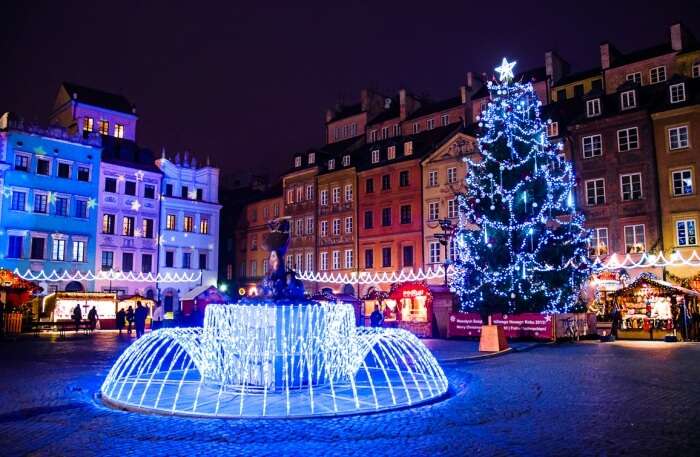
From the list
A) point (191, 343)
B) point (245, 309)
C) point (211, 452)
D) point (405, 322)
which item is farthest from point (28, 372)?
point (405, 322)

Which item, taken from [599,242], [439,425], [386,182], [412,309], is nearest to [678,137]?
[599,242]

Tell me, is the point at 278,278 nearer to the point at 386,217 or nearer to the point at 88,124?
the point at 386,217

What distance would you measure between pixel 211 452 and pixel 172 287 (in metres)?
50.4

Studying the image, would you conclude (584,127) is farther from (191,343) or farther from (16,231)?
(16,231)

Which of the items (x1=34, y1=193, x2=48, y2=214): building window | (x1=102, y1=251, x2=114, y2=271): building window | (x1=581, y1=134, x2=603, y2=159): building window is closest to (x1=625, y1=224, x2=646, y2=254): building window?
(x1=581, y1=134, x2=603, y2=159): building window

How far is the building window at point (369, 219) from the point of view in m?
52.9

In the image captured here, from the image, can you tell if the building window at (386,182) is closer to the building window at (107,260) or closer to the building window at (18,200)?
the building window at (107,260)

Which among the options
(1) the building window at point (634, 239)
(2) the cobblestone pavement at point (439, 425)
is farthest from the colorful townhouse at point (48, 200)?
(1) the building window at point (634, 239)

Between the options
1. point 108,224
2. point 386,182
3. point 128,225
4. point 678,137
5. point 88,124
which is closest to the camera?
point 678,137

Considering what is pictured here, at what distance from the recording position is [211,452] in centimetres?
828

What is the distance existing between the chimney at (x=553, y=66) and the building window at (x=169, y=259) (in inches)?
1454

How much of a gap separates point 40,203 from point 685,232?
46.4 m

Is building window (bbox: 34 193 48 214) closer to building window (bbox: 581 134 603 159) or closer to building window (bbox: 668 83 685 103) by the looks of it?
building window (bbox: 581 134 603 159)

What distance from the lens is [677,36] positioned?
41969 millimetres
